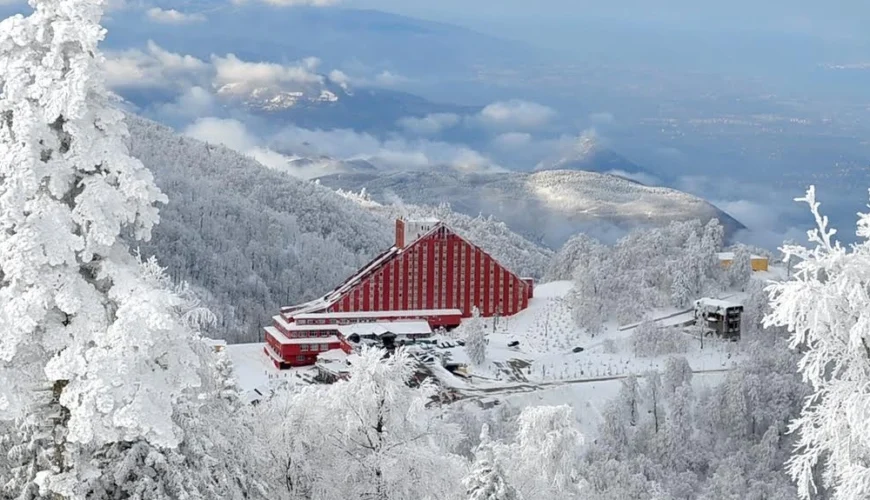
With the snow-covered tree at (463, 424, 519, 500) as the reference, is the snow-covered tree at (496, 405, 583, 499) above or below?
below

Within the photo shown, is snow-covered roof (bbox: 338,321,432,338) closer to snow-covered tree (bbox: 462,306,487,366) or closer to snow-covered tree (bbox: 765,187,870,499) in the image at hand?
snow-covered tree (bbox: 462,306,487,366)

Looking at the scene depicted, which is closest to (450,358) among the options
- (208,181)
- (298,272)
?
(298,272)

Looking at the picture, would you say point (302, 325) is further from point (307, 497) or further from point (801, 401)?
point (307, 497)

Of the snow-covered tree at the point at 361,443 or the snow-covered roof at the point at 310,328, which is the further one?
the snow-covered roof at the point at 310,328

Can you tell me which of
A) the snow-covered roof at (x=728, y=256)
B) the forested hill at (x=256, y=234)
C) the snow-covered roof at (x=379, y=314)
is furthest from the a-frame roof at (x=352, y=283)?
the forested hill at (x=256, y=234)

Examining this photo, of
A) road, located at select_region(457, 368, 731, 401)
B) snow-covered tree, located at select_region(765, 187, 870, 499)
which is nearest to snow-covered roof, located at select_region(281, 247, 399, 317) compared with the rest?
road, located at select_region(457, 368, 731, 401)

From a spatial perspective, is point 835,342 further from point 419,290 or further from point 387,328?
point 419,290

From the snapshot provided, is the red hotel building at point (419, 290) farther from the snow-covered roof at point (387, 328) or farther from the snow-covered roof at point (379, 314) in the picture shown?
the snow-covered roof at point (387, 328)

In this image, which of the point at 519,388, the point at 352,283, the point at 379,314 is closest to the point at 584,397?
the point at 519,388
